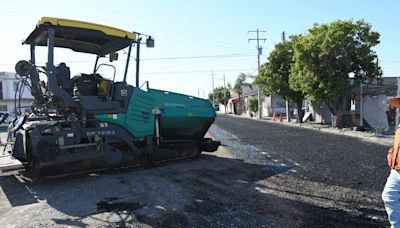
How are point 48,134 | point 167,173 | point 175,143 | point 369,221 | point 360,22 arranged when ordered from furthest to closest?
point 360,22
point 175,143
point 167,173
point 48,134
point 369,221

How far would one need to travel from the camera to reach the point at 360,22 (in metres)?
18.0

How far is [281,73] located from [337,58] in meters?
8.25

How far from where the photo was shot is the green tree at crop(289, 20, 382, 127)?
17.8 meters

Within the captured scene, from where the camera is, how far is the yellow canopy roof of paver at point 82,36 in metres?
6.81

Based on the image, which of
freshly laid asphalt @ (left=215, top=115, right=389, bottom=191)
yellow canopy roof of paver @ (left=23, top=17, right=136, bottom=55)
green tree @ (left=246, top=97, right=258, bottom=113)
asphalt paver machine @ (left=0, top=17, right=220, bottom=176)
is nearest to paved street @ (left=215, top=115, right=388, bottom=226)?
freshly laid asphalt @ (left=215, top=115, right=389, bottom=191)

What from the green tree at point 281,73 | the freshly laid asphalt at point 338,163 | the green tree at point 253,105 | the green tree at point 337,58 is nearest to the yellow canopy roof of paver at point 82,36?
the freshly laid asphalt at point 338,163

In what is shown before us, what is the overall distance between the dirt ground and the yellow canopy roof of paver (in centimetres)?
290

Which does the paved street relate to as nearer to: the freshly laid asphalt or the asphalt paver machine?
the freshly laid asphalt

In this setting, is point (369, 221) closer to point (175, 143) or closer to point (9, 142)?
point (175, 143)

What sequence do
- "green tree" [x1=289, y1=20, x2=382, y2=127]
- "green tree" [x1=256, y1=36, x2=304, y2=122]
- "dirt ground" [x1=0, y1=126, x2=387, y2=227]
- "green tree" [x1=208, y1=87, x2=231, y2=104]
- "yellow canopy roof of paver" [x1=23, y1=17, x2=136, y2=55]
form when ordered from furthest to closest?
"green tree" [x1=208, y1=87, x2=231, y2=104] < "green tree" [x1=256, y1=36, x2=304, y2=122] < "green tree" [x1=289, y1=20, x2=382, y2=127] < "yellow canopy roof of paver" [x1=23, y1=17, x2=136, y2=55] < "dirt ground" [x1=0, y1=126, x2=387, y2=227]

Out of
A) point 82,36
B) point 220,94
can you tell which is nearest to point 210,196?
point 82,36

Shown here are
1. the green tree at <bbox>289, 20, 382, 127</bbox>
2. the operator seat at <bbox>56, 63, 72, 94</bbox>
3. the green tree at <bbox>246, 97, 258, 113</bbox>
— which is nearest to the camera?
the operator seat at <bbox>56, 63, 72, 94</bbox>

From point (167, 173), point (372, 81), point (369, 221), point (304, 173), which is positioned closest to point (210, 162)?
point (167, 173)

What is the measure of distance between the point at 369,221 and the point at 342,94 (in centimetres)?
1540
